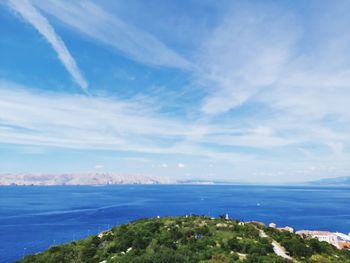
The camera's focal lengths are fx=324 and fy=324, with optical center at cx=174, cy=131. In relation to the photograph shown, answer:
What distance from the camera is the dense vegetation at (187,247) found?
36.6 meters

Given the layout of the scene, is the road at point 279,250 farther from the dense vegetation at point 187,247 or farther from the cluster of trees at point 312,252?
the dense vegetation at point 187,247

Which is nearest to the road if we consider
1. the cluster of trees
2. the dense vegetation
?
the cluster of trees

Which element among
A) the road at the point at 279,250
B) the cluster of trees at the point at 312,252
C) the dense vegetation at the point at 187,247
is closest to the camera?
the dense vegetation at the point at 187,247

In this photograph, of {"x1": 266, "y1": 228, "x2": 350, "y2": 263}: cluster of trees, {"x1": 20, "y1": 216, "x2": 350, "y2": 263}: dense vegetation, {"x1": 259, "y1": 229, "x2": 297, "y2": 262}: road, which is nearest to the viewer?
{"x1": 20, "y1": 216, "x2": 350, "y2": 263}: dense vegetation

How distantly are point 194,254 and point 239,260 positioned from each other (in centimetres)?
509

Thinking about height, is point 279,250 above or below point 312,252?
above

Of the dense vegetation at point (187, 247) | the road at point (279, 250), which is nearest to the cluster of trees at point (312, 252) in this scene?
the dense vegetation at point (187, 247)

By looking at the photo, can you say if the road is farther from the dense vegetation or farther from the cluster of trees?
the dense vegetation

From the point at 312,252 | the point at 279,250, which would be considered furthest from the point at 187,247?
the point at 312,252

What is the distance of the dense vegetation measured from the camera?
120ft

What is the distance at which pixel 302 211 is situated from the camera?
182500mm

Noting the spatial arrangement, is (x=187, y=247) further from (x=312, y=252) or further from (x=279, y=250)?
(x=312, y=252)

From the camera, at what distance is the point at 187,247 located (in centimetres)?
4006

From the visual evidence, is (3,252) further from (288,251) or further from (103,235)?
(288,251)
